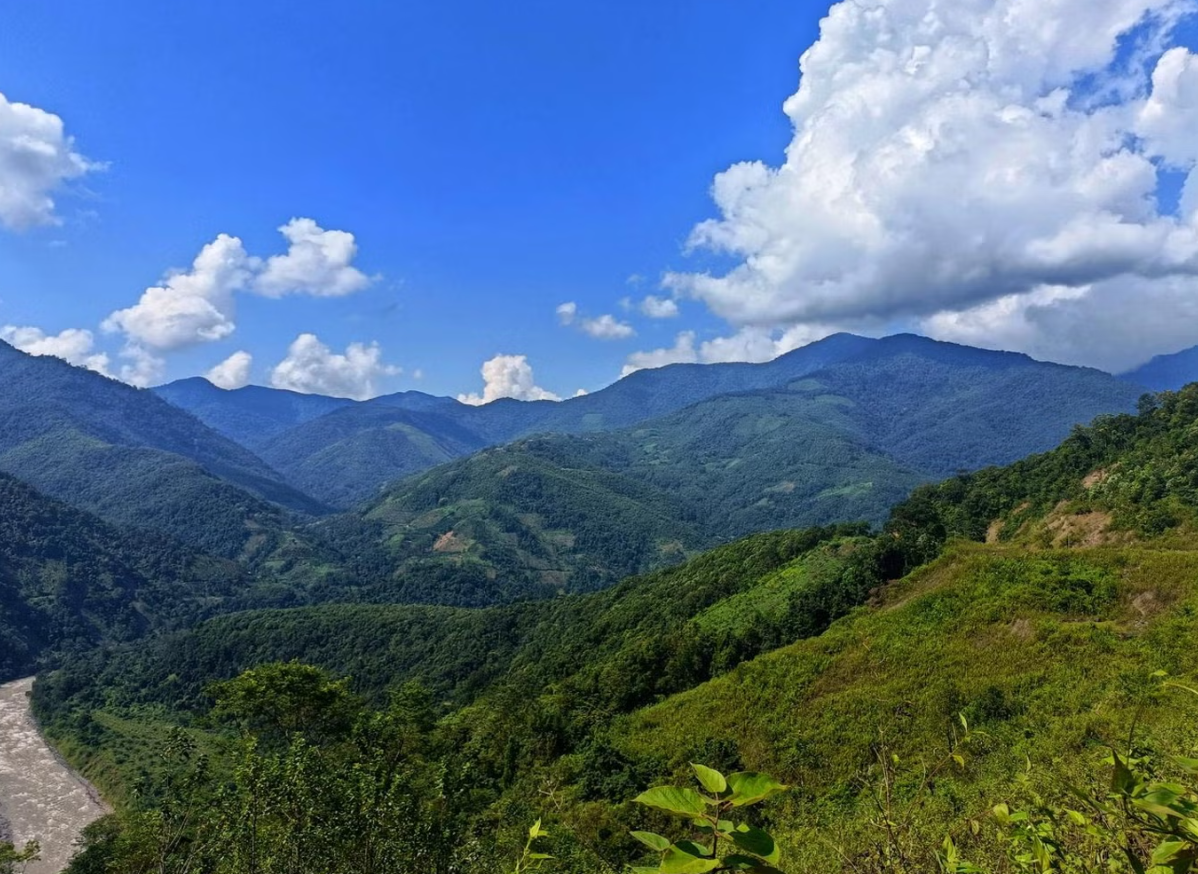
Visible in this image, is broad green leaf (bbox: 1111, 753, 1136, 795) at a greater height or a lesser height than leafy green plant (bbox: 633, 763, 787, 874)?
lesser

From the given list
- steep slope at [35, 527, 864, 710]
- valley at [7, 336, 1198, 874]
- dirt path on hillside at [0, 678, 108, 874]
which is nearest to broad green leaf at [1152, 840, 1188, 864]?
valley at [7, 336, 1198, 874]

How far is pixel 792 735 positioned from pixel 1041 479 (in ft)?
128

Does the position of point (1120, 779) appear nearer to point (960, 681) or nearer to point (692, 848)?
point (692, 848)

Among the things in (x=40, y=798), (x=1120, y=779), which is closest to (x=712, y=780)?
(x=1120, y=779)

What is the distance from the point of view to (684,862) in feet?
3.91

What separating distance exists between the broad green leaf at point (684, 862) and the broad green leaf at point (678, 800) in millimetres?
56

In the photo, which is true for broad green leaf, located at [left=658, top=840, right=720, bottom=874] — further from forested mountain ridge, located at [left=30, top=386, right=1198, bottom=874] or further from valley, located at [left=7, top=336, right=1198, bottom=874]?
forested mountain ridge, located at [left=30, top=386, right=1198, bottom=874]

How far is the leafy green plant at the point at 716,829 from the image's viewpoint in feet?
4.02

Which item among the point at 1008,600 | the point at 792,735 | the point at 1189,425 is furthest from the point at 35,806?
the point at 1189,425

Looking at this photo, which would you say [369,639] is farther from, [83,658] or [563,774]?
[563,774]

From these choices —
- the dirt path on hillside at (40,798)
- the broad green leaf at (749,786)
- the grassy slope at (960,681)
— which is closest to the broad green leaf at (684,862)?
the broad green leaf at (749,786)

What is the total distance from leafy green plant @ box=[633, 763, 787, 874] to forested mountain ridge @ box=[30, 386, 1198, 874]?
178cm

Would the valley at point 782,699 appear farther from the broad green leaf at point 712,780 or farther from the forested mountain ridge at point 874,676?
the broad green leaf at point 712,780

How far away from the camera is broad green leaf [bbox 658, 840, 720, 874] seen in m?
1.17
